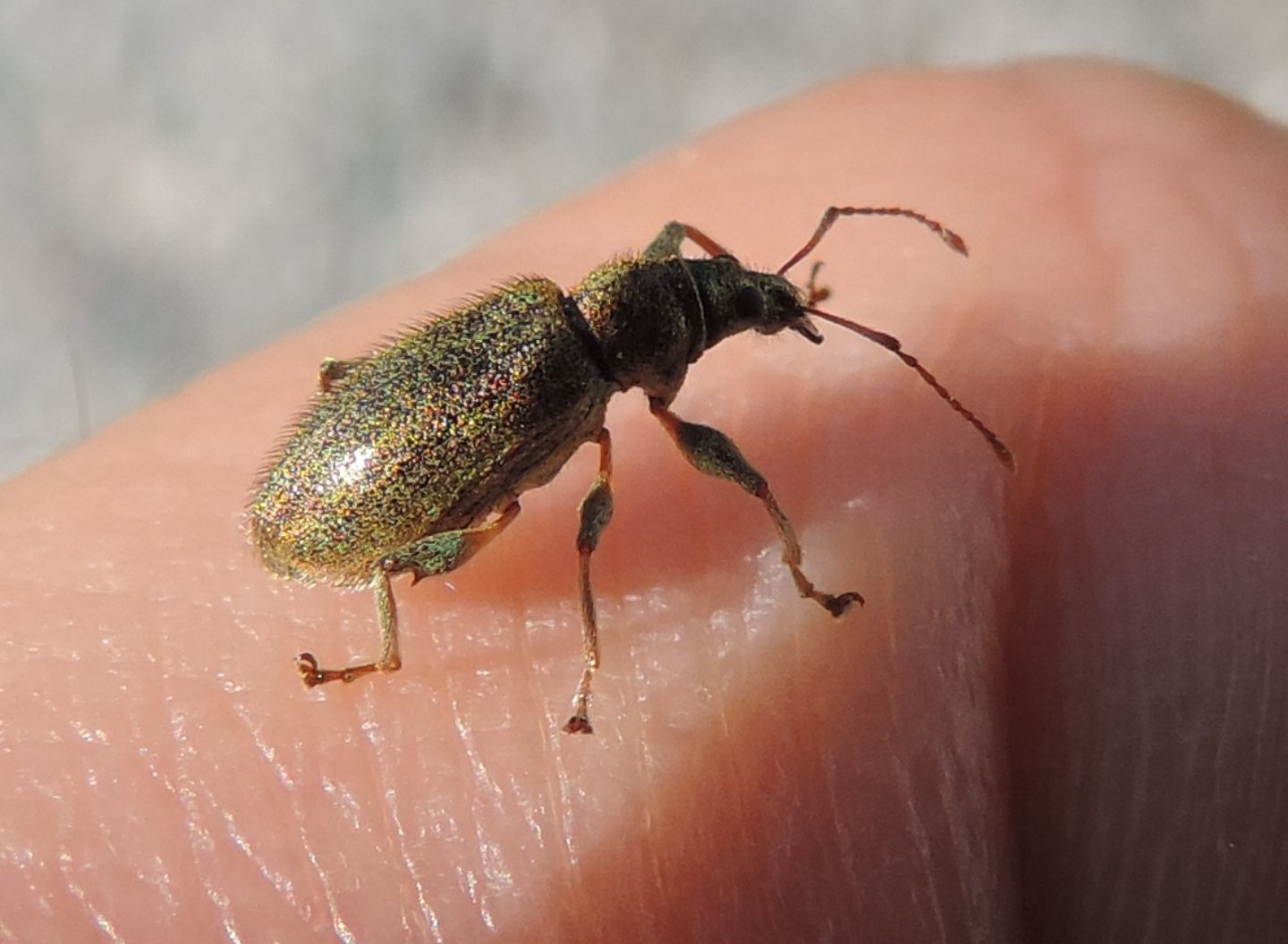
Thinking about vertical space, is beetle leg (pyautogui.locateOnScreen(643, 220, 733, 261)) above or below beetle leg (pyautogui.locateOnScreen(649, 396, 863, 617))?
above

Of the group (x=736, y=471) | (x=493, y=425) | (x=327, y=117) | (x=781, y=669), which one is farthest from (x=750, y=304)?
(x=327, y=117)

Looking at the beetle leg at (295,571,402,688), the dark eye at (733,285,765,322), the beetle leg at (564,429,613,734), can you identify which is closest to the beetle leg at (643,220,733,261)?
the dark eye at (733,285,765,322)

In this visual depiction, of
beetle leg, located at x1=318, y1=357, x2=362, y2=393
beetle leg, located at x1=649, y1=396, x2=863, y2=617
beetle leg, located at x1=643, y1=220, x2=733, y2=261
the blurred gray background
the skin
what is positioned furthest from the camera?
the blurred gray background

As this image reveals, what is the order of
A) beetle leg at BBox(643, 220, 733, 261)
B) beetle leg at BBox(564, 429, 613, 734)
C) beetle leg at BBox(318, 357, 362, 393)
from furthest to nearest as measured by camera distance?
beetle leg at BBox(643, 220, 733, 261)
beetle leg at BBox(318, 357, 362, 393)
beetle leg at BBox(564, 429, 613, 734)

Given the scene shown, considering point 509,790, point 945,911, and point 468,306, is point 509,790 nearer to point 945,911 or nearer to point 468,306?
point 945,911

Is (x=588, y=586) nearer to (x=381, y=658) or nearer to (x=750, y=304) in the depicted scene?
(x=381, y=658)

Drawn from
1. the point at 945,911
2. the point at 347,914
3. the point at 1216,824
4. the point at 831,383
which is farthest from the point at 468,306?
the point at 1216,824

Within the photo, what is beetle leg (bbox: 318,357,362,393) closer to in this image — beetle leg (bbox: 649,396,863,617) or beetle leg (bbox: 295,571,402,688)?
beetle leg (bbox: 295,571,402,688)
